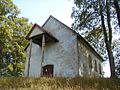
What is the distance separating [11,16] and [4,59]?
712 cm

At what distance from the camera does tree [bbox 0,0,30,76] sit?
111ft

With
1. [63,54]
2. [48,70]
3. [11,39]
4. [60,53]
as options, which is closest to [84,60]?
[63,54]

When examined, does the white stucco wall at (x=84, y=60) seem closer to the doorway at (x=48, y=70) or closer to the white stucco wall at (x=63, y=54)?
the white stucco wall at (x=63, y=54)

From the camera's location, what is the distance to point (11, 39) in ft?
115

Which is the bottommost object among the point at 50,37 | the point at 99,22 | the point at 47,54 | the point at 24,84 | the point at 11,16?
the point at 24,84

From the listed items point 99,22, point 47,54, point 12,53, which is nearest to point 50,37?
point 47,54

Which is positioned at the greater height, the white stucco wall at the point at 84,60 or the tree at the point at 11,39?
the tree at the point at 11,39

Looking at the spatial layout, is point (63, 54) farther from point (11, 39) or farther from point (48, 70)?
point (11, 39)

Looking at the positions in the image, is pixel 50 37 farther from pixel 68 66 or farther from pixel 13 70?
pixel 13 70

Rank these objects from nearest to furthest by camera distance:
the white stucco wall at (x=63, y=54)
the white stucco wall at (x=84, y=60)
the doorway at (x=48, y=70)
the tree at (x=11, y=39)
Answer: the white stucco wall at (x=63, y=54) < the white stucco wall at (x=84, y=60) < the doorway at (x=48, y=70) < the tree at (x=11, y=39)

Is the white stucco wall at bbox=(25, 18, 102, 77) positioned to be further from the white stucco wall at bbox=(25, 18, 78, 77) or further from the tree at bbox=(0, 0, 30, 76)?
the tree at bbox=(0, 0, 30, 76)

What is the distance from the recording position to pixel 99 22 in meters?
24.6

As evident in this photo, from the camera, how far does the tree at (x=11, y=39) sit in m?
33.9

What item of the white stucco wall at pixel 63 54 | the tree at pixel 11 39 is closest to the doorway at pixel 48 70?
the white stucco wall at pixel 63 54
